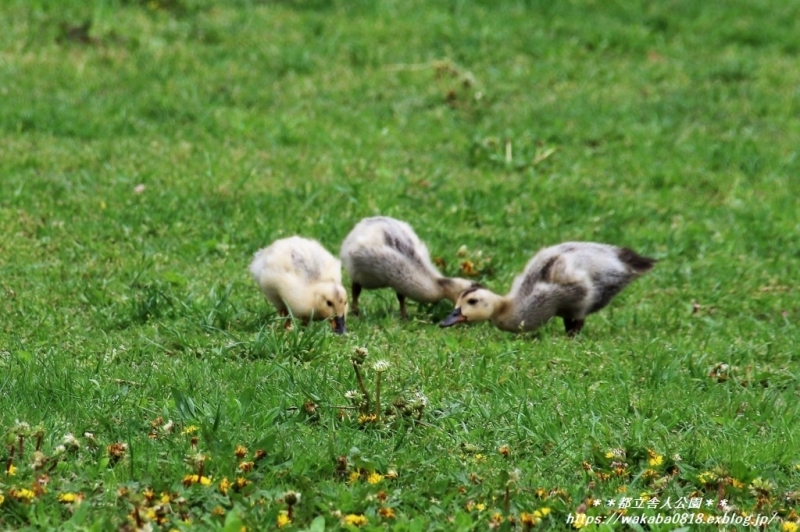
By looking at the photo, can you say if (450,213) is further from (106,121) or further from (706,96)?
(706,96)

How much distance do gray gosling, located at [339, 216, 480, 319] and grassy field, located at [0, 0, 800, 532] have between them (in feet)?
0.88

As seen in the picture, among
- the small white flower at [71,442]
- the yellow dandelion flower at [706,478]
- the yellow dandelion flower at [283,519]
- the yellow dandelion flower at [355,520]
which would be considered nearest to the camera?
Answer: the yellow dandelion flower at [283,519]

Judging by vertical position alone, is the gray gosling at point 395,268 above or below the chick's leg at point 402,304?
above

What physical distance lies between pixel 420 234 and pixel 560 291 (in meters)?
2.20

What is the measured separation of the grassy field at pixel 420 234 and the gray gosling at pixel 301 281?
29 cm

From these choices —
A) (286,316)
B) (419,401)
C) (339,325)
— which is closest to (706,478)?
(419,401)

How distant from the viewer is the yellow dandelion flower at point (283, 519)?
186 inches

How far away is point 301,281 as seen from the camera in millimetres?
7895

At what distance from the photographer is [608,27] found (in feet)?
51.1

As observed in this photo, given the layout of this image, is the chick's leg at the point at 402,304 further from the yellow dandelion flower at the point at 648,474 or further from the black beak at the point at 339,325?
the yellow dandelion flower at the point at 648,474

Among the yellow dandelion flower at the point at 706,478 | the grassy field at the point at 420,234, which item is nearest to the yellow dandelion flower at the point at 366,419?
the grassy field at the point at 420,234

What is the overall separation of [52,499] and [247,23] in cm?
1076

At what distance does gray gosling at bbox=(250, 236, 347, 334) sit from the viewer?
25.4 ft

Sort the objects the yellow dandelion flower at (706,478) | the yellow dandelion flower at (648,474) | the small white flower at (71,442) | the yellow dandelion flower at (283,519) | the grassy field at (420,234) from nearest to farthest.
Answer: the yellow dandelion flower at (283,519) → the small white flower at (71,442) → the grassy field at (420,234) → the yellow dandelion flower at (706,478) → the yellow dandelion flower at (648,474)
